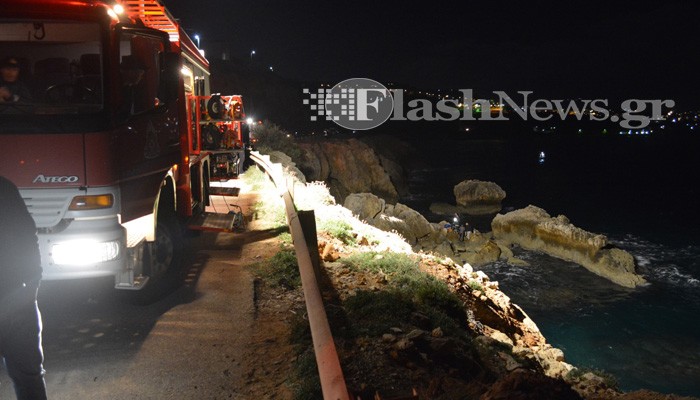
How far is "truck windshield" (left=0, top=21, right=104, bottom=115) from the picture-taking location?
5.02 m

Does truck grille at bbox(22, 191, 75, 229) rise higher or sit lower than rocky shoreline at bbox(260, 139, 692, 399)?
higher

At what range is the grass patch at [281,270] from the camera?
712cm

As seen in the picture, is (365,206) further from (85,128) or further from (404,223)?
(85,128)

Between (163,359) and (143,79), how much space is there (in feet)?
10.2

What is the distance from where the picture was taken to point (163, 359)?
4918 millimetres

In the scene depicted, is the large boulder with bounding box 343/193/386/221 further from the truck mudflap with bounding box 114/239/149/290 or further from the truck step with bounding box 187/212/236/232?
the truck mudflap with bounding box 114/239/149/290

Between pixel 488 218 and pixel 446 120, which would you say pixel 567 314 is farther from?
pixel 446 120

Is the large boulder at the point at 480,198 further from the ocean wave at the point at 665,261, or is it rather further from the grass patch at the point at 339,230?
the grass patch at the point at 339,230

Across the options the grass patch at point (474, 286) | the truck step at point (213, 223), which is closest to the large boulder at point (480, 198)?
the grass patch at point (474, 286)

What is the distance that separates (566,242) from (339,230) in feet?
75.5

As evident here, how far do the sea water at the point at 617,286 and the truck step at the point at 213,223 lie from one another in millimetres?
Result: 13798

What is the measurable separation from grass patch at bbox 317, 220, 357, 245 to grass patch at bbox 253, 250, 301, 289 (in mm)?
1754

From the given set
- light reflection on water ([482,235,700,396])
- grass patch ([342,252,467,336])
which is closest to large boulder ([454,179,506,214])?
light reflection on water ([482,235,700,396])

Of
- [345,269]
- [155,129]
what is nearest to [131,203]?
[155,129]
